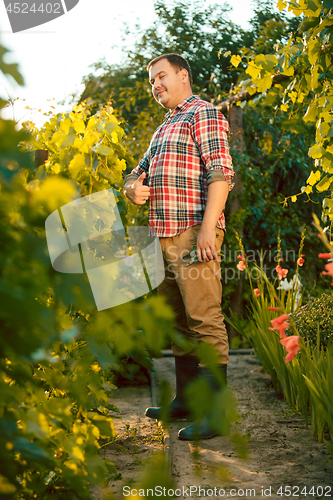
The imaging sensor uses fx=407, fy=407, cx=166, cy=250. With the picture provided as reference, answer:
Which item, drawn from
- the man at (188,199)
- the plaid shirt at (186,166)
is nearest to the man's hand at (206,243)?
the man at (188,199)

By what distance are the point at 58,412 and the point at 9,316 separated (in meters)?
0.36

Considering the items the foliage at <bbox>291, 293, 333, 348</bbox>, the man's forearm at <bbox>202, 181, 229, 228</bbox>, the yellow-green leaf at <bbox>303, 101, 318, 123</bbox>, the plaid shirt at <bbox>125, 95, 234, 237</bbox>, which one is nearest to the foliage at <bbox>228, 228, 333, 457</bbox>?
the foliage at <bbox>291, 293, 333, 348</bbox>

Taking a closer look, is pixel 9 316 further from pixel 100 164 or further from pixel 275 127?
pixel 275 127

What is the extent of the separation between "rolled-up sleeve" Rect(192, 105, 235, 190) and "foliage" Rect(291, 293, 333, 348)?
0.83 metres

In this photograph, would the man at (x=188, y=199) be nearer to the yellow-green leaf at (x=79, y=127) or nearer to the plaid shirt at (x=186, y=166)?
the plaid shirt at (x=186, y=166)

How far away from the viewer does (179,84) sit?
1876 millimetres

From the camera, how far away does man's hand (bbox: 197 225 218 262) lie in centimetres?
161

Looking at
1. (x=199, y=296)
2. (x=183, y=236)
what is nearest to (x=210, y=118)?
(x=183, y=236)

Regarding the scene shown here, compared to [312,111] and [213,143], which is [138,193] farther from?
[312,111]

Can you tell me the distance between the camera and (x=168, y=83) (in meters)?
1.85

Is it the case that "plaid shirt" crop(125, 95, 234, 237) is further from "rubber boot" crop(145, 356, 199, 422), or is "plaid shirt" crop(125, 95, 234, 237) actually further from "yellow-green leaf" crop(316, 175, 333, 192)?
"rubber boot" crop(145, 356, 199, 422)

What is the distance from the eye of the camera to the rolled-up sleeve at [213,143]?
166 centimetres

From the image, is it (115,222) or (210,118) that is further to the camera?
(210,118)

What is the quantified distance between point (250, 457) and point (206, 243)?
0.78 meters
